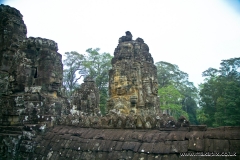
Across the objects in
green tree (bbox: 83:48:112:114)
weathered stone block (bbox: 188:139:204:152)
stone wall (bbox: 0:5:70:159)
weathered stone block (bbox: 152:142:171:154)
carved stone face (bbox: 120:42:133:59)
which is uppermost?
green tree (bbox: 83:48:112:114)

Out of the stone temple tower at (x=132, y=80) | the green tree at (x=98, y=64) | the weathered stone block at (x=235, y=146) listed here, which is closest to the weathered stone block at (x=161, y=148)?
the weathered stone block at (x=235, y=146)

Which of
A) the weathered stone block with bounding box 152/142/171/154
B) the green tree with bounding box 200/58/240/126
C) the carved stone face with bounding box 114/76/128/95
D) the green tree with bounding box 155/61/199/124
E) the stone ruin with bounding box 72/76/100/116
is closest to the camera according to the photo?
the weathered stone block with bounding box 152/142/171/154

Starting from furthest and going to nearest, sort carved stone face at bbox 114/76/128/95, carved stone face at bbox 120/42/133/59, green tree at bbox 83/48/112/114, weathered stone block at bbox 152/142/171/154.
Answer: green tree at bbox 83/48/112/114
carved stone face at bbox 120/42/133/59
carved stone face at bbox 114/76/128/95
weathered stone block at bbox 152/142/171/154

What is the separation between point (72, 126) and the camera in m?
4.60

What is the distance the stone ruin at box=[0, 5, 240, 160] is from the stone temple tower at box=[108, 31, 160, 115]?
4cm

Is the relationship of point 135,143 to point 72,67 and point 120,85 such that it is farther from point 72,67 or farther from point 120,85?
point 72,67

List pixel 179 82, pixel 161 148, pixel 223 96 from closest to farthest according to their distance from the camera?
pixel 161 148
pixel 223 96
pixel 179 82

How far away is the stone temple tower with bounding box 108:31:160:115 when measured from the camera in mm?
7812

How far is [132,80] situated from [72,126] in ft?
12.9

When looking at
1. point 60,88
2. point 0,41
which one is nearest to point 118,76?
point 60,88

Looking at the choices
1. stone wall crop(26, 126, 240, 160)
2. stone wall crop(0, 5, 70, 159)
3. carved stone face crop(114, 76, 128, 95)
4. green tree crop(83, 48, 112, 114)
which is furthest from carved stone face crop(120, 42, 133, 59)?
green tree crop(83, 48, 112, 114)

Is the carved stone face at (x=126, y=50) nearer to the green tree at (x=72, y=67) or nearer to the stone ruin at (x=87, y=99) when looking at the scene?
the stone ruin at (x=87, y=99)

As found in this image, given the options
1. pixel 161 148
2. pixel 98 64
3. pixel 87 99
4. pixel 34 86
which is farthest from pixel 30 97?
pixel 98 64

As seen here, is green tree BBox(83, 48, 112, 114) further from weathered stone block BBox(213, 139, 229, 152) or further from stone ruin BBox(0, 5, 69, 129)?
weathered stone block BBox(213, 139, 229, 152)
